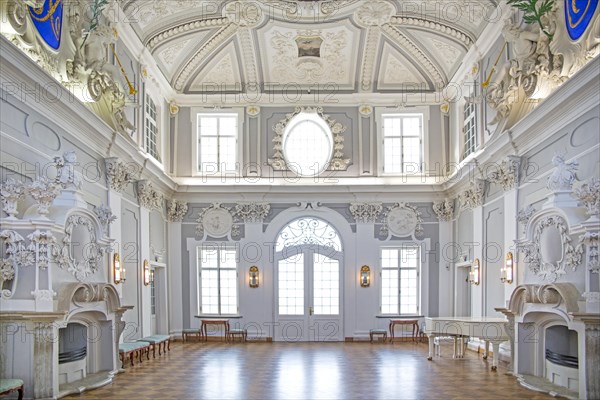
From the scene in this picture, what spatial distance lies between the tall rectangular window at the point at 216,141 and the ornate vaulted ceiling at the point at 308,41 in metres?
0.85

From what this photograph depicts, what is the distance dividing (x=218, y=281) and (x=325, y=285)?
301cm

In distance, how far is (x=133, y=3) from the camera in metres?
13.2

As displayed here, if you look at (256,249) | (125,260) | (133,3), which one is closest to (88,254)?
(125,260)

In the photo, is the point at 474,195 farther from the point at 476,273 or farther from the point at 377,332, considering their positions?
the point at 377,332

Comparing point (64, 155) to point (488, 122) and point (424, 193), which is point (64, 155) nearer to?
point (488, 122)

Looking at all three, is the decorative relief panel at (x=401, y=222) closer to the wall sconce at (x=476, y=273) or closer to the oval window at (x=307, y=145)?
the oval window at (x=307, y=145)

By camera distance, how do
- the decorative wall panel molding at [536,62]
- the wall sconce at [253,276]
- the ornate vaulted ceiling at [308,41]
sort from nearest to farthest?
the decorative wall panel molding at [536,62], the ornate vaulted ceiling at [308,41], the wall sconce at [253,276]

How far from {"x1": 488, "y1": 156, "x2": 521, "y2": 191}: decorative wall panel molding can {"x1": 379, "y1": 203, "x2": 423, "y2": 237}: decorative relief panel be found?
16.5 ft

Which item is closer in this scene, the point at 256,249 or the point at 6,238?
the point at 6,238

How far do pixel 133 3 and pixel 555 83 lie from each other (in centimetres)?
837

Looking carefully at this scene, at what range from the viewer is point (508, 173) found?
12.0m

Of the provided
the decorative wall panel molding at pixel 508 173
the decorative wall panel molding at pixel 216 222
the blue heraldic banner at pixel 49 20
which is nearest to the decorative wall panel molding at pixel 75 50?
the blue heraldic banner at pixel 49 20

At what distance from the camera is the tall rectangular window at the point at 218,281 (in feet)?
58.7

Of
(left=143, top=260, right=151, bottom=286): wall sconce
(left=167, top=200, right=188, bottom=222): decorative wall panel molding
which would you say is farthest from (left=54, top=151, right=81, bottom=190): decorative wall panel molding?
(left=167, top=200, right=188, bottom=222): decorative wall panel molding
